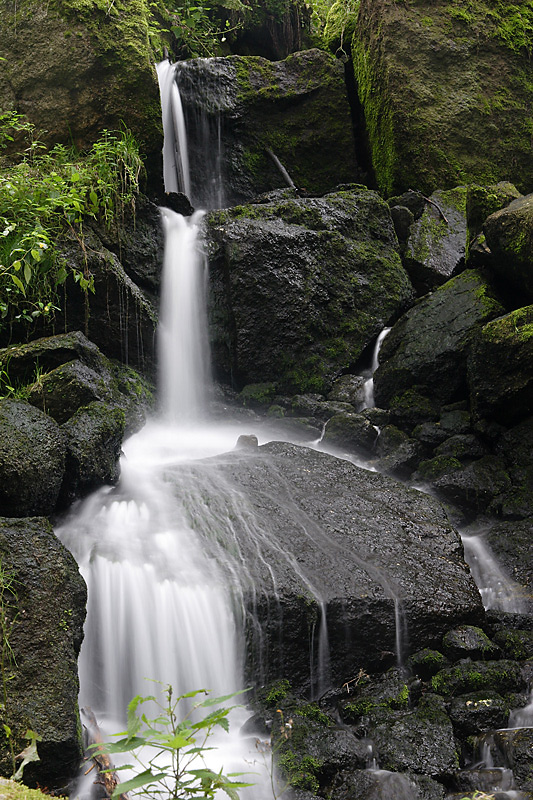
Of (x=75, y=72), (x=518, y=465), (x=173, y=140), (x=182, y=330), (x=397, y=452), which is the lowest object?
(x=518, y=465)

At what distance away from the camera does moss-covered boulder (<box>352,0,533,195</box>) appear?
976cm

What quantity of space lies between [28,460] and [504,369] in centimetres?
444

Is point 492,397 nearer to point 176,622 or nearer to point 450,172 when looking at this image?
point 176,622

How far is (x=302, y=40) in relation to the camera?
11.6 metres

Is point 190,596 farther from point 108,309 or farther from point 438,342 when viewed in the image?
point 438,342

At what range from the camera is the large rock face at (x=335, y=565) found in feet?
12.8

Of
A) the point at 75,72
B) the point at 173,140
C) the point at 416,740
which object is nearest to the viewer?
the point at 416,740

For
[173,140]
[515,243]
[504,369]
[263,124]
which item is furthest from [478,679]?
[263,124]

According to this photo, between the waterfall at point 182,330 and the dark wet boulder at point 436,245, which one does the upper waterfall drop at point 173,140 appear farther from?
the dark wet boulder at point 436,245

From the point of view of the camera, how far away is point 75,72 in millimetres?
7695

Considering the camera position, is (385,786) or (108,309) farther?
(108,309)

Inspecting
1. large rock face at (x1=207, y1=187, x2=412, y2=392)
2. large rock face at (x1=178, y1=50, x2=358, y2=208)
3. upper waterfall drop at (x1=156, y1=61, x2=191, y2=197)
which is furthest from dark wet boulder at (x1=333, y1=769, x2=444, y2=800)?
large rock face at (x1=178, y1=50, x2=358, y2=208)

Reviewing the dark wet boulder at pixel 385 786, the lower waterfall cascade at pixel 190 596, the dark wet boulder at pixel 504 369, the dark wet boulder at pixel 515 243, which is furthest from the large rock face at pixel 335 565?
the dark wet boulder at pixel 515 243

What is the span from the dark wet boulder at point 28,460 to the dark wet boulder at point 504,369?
4.08 metres
